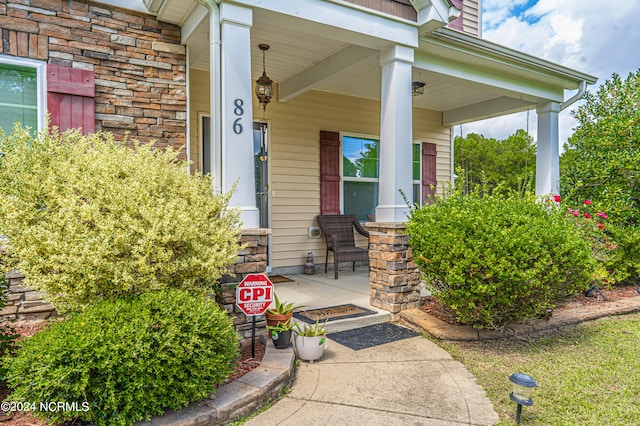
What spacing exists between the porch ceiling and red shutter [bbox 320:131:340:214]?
0.77 metres

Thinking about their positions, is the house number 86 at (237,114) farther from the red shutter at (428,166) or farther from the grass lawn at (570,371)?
the red shutter at (428,166)

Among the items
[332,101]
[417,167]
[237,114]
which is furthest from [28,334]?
[417,167]

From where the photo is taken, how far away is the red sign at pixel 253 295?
109 inches

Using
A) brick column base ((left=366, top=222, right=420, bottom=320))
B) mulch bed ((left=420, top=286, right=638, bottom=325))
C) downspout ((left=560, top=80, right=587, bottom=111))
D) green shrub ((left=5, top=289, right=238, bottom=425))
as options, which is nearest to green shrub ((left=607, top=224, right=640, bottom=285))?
mulch bed ((left=420, top=286, right=638, bottom=325))

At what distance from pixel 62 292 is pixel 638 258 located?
616cm

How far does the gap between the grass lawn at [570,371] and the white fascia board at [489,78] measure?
3.05 metres

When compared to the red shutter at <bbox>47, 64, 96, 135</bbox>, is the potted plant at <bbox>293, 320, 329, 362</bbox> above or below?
below

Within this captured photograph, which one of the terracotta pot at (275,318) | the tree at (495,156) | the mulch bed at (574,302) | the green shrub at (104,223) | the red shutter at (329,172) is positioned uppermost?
the tree at (495,156)

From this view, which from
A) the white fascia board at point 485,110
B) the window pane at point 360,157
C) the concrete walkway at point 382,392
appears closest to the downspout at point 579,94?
the white fascia board at point 485,110

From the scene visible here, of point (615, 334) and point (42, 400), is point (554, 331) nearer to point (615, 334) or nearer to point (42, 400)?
point (615, 334)

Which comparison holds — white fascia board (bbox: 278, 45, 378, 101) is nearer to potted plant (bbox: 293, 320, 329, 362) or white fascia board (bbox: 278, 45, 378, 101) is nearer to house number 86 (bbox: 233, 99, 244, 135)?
house number 86 (bbox: 233, 99, 244, 135)

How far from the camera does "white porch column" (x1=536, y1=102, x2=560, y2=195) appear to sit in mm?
5945

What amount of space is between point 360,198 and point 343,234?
0.87 m

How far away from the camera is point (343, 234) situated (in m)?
6.18
